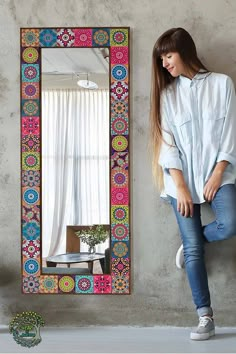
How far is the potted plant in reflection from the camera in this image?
2961 millimetres

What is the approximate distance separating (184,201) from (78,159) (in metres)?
0.64

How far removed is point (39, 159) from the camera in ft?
9.91

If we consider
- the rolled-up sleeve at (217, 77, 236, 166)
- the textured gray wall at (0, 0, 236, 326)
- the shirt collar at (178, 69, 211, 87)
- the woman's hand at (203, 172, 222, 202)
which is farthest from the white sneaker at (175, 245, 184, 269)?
the shirt collar at (178, 69, 211, 87)

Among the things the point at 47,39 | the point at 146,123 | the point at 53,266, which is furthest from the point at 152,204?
the point at 47,39

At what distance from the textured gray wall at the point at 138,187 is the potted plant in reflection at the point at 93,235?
177 millimetres

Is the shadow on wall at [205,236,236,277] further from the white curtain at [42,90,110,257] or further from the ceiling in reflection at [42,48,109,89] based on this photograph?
the ceiling in reflection at [42,48,109,89]

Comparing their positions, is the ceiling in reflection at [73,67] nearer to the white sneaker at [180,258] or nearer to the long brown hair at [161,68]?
the long brown hair at [161,68]

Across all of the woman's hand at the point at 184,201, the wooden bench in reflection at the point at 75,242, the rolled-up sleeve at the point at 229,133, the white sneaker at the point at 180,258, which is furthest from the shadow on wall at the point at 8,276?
the rolled-up sleeve at the point at 229,133

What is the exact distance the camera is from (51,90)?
3.00 metres

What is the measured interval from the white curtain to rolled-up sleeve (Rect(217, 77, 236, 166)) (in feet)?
2.11

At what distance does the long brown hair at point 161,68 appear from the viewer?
2801 millimetres

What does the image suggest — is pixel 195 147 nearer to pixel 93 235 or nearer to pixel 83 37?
pixel 93 235

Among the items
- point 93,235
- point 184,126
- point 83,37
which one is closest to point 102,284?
point 93,235

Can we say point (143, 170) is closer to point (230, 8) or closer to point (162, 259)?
point (162, 259)
